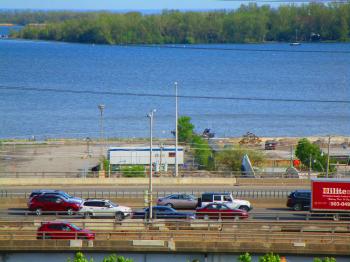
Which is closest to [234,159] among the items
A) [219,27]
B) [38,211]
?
[38,211]

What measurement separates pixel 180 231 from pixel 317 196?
442cm

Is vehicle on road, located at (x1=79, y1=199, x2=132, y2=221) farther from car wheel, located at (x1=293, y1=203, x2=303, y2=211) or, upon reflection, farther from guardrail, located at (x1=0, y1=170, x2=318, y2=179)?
guardrail, located at (x1=0, y1=170, x2=318, y2=179)

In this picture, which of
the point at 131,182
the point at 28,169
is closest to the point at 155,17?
the point at 28,169

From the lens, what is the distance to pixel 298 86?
76375 mm

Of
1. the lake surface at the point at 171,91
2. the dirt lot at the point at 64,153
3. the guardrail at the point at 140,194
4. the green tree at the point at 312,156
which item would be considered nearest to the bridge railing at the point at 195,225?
the guardrail at the point at 140,194

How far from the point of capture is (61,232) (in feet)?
48.0

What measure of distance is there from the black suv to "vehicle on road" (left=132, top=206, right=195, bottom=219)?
3.12 m

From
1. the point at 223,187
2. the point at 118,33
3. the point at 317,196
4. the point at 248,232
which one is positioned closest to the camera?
the point at 248,232

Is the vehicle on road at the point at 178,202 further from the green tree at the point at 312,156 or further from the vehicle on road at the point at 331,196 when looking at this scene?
the green tree at the point at 312,156

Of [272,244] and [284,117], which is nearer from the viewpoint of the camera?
[272,244]

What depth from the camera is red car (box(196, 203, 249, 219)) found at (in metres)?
17.4

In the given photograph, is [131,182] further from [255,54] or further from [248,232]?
[255,54]

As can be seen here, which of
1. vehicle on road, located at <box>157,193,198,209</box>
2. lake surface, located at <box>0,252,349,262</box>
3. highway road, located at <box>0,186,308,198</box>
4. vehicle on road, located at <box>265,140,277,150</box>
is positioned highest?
lake surface, located at <box>0,252,349,262</box>

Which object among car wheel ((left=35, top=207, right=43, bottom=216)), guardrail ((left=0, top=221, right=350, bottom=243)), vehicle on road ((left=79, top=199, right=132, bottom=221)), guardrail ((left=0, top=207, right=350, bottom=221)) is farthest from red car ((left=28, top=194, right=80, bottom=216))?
guardrail ((left=0, top=221, right=350, bottom=243))
